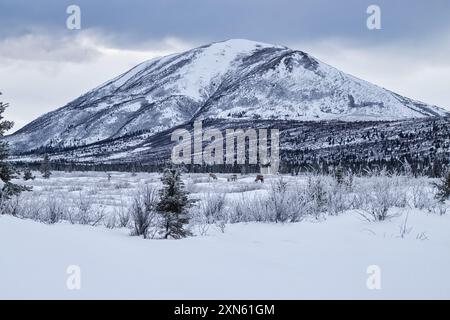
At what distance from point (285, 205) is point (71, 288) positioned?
12.3ft

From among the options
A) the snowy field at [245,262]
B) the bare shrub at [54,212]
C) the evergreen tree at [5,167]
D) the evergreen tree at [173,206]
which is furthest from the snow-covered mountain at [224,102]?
the snowy field at [245,262]

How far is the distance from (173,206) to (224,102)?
136 m

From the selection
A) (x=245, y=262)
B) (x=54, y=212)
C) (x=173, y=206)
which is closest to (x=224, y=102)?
(x=173, y=206)

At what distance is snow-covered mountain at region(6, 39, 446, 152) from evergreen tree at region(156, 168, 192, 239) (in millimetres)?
106906

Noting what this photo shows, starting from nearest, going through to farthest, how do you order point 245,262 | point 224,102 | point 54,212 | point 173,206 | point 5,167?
point 245,262 → point 54,212 → point 173,206 → point 5,167 → point 224,102

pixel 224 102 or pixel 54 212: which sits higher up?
pixel 224 102

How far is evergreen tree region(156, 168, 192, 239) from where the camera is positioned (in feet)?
22.2

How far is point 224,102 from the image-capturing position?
142250 mm

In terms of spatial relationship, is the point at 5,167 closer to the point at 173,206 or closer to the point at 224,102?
the point at 173,206

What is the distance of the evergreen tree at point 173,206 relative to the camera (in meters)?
6.78

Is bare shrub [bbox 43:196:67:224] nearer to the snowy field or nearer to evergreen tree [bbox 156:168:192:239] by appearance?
evergreen tree [bbox 156:168:192:239]

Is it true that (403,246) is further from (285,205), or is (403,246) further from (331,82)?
(331,82)

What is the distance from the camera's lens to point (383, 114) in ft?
400

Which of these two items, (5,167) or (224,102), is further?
(224,102)
